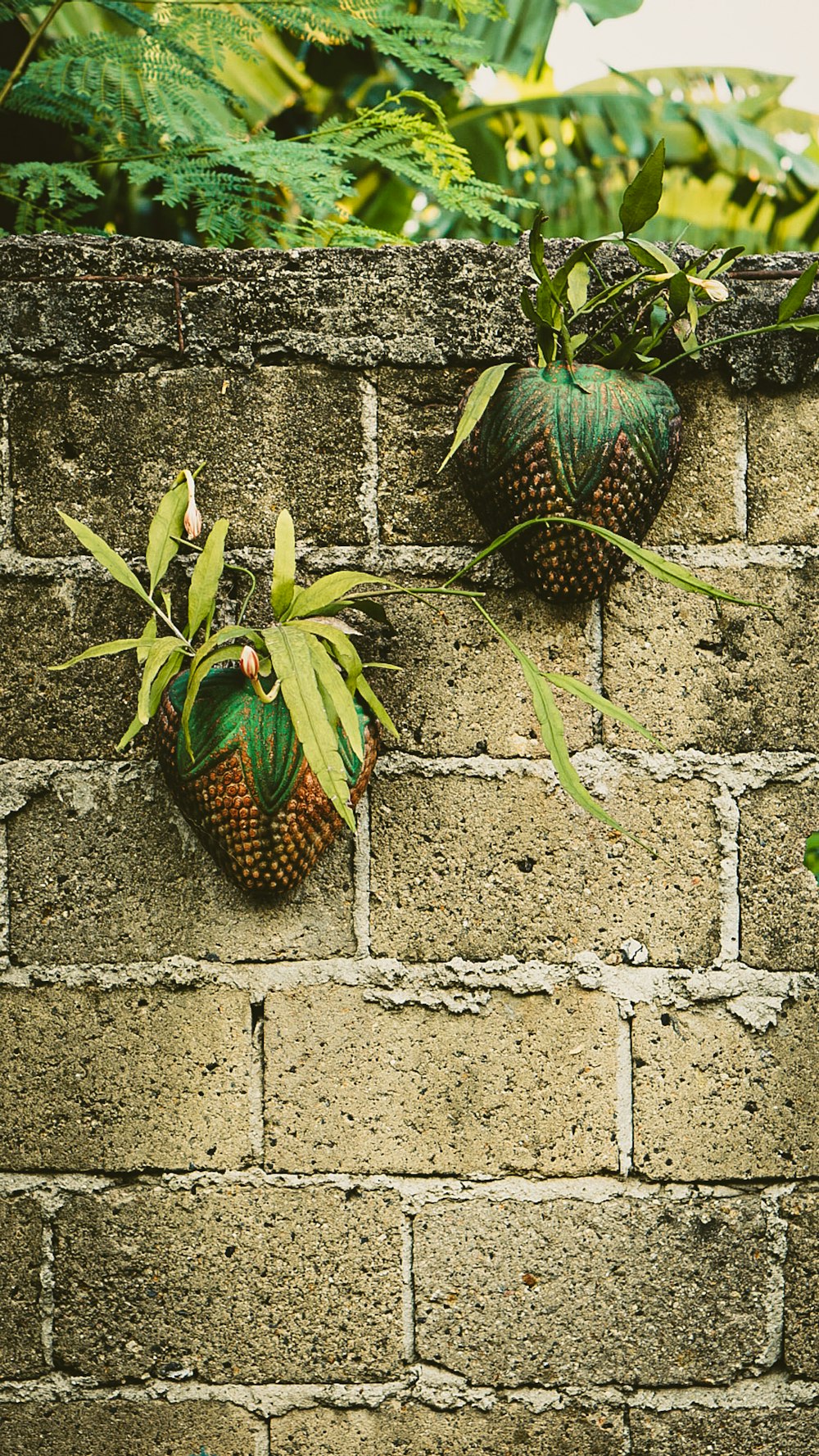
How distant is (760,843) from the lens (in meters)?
1.29

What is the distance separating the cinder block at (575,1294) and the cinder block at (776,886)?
14.0 inches

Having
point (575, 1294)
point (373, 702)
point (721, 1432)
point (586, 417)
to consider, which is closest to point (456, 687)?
point (373, 702)

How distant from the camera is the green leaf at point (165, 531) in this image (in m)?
1.17

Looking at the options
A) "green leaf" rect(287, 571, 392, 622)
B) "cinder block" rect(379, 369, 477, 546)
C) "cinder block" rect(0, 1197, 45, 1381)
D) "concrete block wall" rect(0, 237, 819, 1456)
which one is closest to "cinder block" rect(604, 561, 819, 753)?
"concrete block wall" rect(0, 237, 819, 1456)

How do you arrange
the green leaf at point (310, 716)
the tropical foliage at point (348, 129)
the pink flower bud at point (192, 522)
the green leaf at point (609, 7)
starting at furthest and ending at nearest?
the green leaf at point (609, 7) → the tropical foliage at point (348, 129) → the pink flower bud at point (192, 522) → the green leaf at point (310, 716)

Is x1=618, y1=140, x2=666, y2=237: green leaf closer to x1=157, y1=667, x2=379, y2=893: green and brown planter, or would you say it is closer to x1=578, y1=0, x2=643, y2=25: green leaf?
x1=157, y1=667, x2=379, y2=893: green and brown planter

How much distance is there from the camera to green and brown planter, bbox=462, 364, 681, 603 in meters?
1.15

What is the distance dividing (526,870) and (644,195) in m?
0.79

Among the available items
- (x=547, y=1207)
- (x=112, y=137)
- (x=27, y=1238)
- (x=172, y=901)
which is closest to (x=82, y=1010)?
(x=172, y=901)

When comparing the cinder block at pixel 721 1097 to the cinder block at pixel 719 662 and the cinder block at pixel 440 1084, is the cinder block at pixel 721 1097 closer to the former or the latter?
the cinder block at pixel 440 1084

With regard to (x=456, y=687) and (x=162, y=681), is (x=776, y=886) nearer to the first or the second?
(x=456, y=687)

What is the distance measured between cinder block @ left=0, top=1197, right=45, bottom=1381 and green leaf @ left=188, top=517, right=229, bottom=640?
771 millimetres

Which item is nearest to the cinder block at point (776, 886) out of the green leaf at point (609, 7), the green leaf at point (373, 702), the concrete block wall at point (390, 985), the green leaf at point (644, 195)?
the concrete block wall at point (390, 985)

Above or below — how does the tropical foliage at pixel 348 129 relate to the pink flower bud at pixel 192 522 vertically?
above
